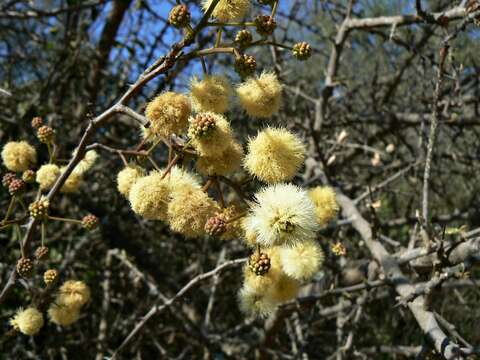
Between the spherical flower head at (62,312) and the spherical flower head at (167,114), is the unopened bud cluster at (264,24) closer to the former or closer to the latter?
the spherical flower head at (167,114)

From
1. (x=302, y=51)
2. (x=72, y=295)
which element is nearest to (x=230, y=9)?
(x=302, y=51)

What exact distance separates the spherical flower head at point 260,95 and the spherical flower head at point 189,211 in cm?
36

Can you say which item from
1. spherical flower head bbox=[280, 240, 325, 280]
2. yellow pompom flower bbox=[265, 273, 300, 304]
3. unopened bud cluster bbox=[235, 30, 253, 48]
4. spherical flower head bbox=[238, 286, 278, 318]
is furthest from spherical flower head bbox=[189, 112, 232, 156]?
spherical flower head bbox=[238, 286, 278, 318]

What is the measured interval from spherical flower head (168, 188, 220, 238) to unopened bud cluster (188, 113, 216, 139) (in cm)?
19

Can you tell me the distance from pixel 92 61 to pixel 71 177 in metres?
2.85

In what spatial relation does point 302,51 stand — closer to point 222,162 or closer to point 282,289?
point 222,162

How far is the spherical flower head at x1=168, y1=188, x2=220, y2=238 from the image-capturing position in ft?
4.89

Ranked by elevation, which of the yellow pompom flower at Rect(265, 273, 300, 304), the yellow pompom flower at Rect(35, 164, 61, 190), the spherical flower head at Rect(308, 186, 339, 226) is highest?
the yellow pompom flower at Rect(35, 164, 61, 190)

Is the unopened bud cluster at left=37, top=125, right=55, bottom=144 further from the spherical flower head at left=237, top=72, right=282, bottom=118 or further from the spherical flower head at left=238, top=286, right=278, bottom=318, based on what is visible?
the spherical flower head at left=238, top=286, right=278, bottom=318

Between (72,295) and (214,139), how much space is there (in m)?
1.25

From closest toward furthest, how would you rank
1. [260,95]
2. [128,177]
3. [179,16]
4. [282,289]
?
[179,16], [260,95], [128,177], [282,289]

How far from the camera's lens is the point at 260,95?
1655 millimetres

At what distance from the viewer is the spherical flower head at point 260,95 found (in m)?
1.66

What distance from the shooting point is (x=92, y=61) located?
185 inches
